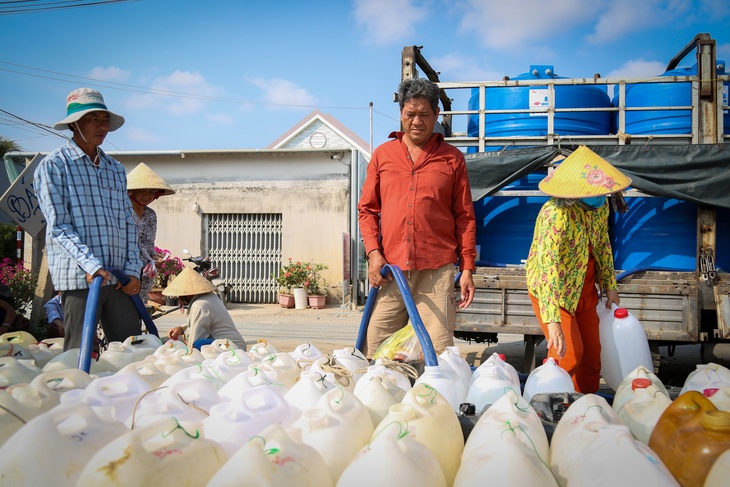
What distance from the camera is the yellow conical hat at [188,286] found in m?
4.14

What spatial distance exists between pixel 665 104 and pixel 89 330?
5.21 m

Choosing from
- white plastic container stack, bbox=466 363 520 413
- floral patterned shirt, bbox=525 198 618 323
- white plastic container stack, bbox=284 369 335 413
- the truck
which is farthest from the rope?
the truck

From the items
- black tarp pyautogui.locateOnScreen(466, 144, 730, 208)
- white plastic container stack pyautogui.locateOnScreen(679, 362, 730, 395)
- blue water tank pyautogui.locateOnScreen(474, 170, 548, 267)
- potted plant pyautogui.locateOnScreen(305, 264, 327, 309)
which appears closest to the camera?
white plastic container stack pyautogui.locateOnScreen(679, 362, 730, 395)

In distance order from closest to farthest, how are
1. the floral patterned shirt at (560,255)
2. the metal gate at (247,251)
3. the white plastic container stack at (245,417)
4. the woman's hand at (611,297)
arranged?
the white plastic container stack at (245,417) → the floral patterned shirt at (560,255) → the woman's hand at (611,297) → the metal gate at (247,251)

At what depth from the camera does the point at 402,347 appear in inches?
101

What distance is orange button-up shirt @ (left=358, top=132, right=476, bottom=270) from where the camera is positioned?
286cm

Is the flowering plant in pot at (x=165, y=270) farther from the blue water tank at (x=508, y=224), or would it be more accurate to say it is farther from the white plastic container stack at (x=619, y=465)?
the white plastic container stack at (x=619, y=465)

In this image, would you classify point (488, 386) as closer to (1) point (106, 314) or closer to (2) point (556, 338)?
(2) point (556, 338)

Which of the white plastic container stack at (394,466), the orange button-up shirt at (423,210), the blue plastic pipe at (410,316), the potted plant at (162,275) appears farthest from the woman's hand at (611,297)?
the potted plant at (162,275)

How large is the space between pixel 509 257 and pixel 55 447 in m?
4.40

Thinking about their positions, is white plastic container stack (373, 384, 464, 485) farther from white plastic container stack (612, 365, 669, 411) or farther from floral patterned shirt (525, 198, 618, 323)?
floral patterned shirt (525, 198, 618, 323)

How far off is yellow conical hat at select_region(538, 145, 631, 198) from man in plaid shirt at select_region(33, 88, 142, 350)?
2.24 meters

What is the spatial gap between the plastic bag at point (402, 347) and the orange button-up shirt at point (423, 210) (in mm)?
387

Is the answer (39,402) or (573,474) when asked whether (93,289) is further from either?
(573,474)
